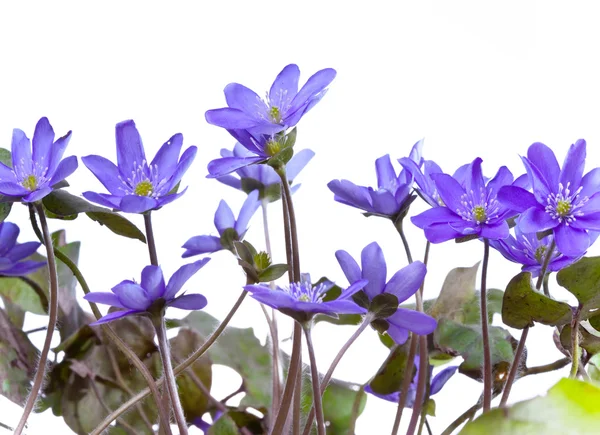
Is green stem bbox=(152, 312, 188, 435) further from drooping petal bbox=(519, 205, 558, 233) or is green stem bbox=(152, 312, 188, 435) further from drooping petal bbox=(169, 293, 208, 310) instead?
drooping petal bbox=(519, 205, 558, 233)

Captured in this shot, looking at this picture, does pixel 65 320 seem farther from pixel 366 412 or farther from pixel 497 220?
pixel 497 220

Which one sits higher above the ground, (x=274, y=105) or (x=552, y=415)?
(x=274, y=105)

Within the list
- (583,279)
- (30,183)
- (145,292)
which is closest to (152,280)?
(145,292)

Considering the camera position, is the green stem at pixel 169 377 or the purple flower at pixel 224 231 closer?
the green stem at pixel 169 377

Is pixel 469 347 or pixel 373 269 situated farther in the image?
pixel 469 347

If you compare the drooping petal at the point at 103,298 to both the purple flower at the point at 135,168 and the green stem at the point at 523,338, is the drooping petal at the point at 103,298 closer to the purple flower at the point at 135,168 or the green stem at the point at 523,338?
the purple flower at the point at 135,168

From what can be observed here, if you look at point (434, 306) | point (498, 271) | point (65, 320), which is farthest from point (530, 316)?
point (498, 271)

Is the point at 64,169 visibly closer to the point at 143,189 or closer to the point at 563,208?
the point at 143,189

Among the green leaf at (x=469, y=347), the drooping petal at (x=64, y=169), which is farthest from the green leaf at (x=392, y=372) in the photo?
the drooping petal at (x=64, y=169)
